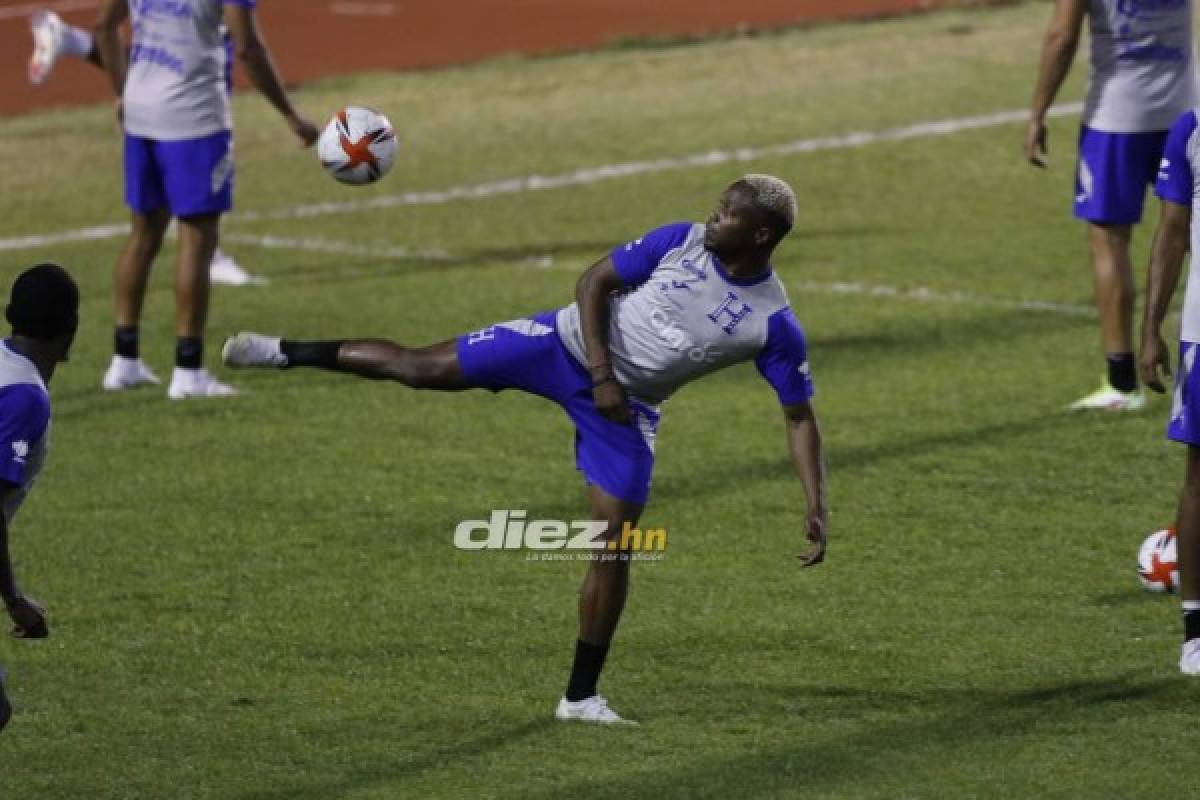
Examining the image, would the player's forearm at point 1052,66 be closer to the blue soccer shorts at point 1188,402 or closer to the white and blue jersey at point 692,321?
the blue soccer shorts at point 1188,402

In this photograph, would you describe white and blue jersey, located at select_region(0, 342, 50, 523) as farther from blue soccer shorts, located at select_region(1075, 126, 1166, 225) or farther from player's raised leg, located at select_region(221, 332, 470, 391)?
blue soccer shorts, located at select_region(1075, 126, 1166, 225)

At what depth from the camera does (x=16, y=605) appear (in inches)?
257

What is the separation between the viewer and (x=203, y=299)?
502 inches

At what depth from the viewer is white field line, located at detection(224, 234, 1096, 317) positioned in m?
14.6

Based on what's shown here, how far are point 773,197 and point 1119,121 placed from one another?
491cm

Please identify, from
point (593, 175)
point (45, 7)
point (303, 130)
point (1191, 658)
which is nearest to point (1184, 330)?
point (1191, 658)

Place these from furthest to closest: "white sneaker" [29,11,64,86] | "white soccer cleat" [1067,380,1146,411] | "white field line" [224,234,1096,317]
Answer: "white sneaker" [29,11,64,86]
"white field line" [224,234,1096,317]
"white soccer cleat" [1067,380,1146,411]

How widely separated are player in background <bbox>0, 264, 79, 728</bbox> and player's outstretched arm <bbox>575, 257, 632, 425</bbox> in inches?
65.1

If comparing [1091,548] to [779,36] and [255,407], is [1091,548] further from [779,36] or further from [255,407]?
[779,36]

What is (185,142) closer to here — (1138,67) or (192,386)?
(192,386)

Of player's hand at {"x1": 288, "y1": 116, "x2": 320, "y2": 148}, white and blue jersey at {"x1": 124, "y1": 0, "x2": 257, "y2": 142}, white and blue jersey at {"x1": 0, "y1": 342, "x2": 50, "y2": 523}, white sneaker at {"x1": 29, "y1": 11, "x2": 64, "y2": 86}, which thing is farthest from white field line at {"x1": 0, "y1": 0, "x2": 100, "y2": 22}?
white and blue jersey at {"x1": 0, "y1": 342, "x2": 50, "y2": 523}

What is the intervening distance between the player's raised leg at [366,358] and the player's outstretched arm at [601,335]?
0.63 m

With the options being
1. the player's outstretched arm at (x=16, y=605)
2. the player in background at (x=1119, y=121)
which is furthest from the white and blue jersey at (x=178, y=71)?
the player's outstretched arm at (x=16, y=605)

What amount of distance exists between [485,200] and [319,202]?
126 cm
